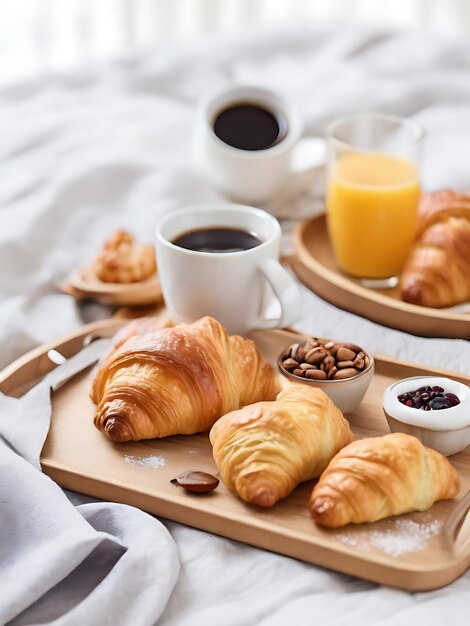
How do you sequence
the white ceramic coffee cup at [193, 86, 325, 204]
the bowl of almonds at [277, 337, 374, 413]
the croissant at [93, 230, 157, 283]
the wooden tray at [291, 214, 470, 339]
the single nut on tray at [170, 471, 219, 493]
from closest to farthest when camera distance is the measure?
1. the single nut on tray at [170, 471, 219, 493]
2. the bowl of almonds at [277, 337, 374, 413]
3. the wooden tray at [291, 214, 470, 339]
4. the croissant at [93, 230, 157, 283]
5. the white ceramic coffee cup at [193, 86, 325, 204]

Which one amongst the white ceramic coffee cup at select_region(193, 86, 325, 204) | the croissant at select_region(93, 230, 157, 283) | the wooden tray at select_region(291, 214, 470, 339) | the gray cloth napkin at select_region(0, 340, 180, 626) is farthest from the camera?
the white ceramic coffee cup at select_region(193, 86, 325, 204)

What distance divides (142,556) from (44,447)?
0.25 metres

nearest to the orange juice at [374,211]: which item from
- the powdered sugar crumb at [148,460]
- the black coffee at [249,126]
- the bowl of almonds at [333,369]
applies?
the black coffee at [249,126]

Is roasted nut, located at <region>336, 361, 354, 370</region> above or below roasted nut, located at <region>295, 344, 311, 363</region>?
below

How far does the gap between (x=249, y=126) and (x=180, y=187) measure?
0.18 m

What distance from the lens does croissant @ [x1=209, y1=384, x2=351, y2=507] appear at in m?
0.96

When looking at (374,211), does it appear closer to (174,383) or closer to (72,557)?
(174,383)

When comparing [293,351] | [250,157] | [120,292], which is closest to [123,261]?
[120,292]

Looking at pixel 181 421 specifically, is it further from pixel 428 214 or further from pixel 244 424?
pixel 428 214

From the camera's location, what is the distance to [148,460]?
1.07m

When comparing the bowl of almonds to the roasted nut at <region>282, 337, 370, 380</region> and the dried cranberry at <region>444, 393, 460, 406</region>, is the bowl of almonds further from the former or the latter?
the dried cranberry at <region>444, 393, 460, 406</region>

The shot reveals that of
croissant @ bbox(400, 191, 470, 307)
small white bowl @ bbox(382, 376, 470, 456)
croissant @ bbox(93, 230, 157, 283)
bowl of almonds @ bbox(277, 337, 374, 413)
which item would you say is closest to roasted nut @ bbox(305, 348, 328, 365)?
bowl of almonds @ bbox(277, 337, 374, 413)

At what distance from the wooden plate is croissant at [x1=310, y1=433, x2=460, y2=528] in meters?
0.59

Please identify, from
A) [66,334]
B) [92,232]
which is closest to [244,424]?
[66,334]
